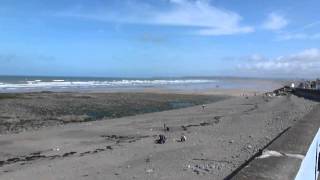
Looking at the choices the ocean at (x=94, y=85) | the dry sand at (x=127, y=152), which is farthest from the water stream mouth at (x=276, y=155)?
the ocean at (x=94, y=85)

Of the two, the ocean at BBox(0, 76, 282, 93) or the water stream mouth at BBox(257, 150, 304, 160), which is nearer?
the water stream mouth at BBox(257, 150, 304, 160)

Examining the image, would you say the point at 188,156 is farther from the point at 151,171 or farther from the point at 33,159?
the point at 33,159

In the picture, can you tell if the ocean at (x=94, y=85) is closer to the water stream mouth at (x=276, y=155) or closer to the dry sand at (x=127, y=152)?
the dry sand at (x=127, y=152)

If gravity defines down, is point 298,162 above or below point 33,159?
above

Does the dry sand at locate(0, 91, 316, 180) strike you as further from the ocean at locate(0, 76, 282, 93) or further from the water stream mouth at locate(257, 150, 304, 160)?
the ocean at locate(0, 76, 282, 93)

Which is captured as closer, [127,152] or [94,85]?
[127,152]

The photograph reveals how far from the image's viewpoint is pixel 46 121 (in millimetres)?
23484

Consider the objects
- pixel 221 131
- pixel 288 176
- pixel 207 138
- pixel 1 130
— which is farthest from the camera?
pixel 1 130

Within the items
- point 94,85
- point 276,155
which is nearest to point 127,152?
point 276,155

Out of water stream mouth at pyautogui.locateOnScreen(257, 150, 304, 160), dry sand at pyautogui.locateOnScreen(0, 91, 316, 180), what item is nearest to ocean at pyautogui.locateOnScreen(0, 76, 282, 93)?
dry sand at pyautogui.locateOnScreen(0, 91, 316, 180)

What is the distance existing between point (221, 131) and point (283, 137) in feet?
38.4

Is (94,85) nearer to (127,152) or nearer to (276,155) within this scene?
(127,152)

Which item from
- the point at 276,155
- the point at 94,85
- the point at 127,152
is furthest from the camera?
the point at 94,85

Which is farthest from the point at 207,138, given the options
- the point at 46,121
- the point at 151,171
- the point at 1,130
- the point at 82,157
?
the point at 46,121
